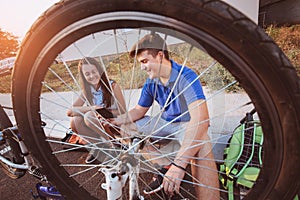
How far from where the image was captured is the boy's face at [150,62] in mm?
846

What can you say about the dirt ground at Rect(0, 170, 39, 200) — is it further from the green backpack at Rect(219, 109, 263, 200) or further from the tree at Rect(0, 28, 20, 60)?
the green backpack at Rect(219, 109, 263, 200)

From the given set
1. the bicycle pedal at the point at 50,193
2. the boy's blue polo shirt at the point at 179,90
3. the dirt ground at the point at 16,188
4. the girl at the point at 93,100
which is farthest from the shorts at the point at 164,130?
the dirt ground at the point at 16,188

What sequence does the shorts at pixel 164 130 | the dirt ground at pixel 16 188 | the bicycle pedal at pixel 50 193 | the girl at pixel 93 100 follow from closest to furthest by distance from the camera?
the shorts at pixel 164 130 < the girl at pixel 93 100 < the bicycle pedal at pixel 50 193 < the dirt ground at pixel 16 188

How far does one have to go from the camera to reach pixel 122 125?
1.08 m

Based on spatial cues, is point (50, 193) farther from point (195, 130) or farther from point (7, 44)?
point (7, 44)

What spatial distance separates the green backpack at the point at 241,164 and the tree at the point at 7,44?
2025 mm

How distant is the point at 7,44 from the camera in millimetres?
2195

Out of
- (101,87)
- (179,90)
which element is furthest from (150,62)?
(101,87)

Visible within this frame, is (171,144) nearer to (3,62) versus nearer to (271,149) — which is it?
(271,149)

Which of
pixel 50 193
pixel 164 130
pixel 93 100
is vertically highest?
pixel 93 100

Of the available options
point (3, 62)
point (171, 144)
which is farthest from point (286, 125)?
point (3, 62)

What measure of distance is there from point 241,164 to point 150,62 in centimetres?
73

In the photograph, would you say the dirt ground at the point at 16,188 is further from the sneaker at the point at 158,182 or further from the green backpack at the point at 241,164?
the green backpack at the point at 241,164

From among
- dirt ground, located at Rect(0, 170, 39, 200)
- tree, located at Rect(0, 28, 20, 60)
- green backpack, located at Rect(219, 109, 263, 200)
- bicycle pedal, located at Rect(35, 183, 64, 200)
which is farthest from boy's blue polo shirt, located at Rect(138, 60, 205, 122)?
tree, located at Rect(0, 28, 20, 60)
